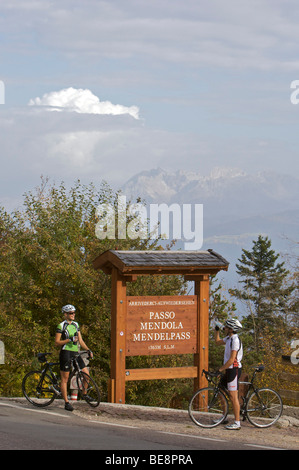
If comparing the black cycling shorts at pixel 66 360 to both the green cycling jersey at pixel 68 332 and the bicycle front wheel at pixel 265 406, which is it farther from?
the bicycle front wheel at pixel 265 406

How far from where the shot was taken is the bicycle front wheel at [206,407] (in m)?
11.2

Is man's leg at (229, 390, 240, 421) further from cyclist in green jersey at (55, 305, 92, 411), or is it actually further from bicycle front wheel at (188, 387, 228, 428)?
cyclist in green jersey at (55, 305, 92, 411)

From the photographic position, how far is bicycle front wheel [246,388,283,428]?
1171 cm

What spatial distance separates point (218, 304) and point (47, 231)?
99.5 ft

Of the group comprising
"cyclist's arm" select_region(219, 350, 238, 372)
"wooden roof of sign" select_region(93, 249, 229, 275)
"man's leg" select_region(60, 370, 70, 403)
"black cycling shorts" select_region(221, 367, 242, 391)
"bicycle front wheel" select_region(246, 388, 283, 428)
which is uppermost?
"wooden roof of sign" select_region(93, 249, 229, 275)

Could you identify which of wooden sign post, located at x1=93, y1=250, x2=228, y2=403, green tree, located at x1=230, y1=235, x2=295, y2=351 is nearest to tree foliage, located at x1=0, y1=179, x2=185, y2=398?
wooden sign post, located at x1=93, y1=250, x2=228, y2=403

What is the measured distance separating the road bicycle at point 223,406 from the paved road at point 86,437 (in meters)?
1.02

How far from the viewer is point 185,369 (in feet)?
46.5

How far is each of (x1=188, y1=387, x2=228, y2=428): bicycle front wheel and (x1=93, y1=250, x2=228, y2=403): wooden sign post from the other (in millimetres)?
2595

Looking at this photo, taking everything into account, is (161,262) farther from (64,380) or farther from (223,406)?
(223,406)

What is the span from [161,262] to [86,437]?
5.31 meters

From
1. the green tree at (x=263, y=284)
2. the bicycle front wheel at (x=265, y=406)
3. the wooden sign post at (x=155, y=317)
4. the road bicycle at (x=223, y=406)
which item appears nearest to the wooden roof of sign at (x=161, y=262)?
the wooden sign post at (x=155, y=317)
